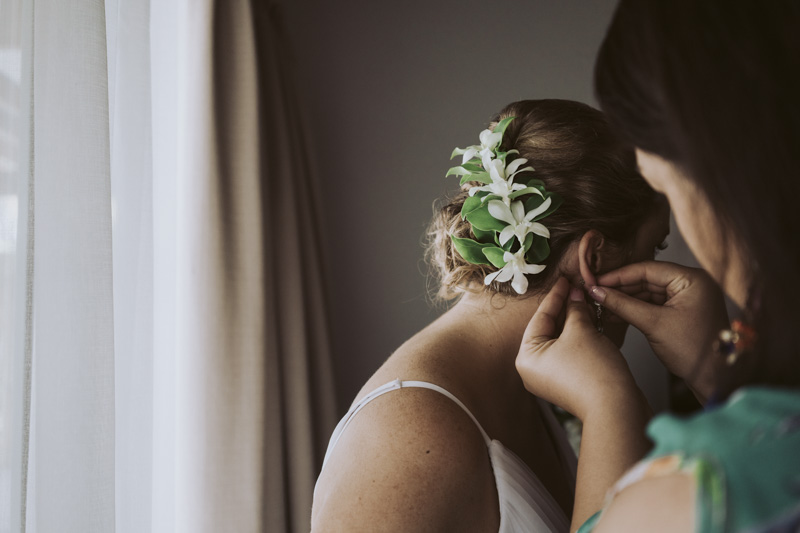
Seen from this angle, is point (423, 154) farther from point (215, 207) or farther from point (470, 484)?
point (470, 484)

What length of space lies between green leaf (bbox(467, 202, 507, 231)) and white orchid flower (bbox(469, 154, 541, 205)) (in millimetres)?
39

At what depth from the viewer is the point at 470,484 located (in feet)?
3.03

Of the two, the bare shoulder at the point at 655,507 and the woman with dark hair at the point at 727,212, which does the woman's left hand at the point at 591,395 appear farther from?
the bare shoulder at the point at 655,507

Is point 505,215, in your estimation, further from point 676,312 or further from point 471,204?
point 676,312

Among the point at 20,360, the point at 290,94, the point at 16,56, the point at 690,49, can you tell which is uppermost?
the point at 290,94

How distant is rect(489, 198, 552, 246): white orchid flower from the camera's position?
109cm

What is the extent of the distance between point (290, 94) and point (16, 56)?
138 cm

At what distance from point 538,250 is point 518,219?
0.08 metres

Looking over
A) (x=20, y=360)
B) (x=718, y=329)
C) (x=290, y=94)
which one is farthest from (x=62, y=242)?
(x=290, y=94)

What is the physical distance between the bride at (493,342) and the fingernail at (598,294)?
2cm

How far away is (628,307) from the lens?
1120 mm

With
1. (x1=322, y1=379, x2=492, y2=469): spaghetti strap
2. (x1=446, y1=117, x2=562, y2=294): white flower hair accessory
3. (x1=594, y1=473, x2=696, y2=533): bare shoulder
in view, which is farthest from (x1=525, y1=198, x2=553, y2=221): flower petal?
(x1=594, y1=473, x2=696, y2=533): bare shoulder

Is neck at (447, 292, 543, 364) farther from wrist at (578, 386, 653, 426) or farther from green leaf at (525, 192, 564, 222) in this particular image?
wrist at (578, 386, 653, 426)

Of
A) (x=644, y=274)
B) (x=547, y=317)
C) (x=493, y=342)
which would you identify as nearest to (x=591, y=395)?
(x=547, y=317)
